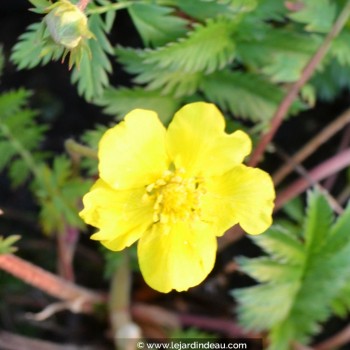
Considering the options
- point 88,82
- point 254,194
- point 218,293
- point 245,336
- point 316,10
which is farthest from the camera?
point 218,293

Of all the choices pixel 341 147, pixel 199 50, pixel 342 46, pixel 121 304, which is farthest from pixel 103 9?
pixel 341 147

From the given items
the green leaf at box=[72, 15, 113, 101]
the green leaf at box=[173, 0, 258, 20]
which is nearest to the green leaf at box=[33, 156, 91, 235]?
the green leaf at box=[72, 15, 113, 101]

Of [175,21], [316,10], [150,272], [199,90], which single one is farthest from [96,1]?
[150,272]

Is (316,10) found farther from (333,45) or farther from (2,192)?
(2,192)

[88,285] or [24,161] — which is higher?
[24,161]

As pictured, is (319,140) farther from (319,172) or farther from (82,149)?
(82,149)

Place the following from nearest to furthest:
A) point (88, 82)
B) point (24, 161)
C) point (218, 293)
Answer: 1. point (88, 82)
2. point (24, 161)
3. point (218, 293)

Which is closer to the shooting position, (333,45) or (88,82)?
(88,82)
